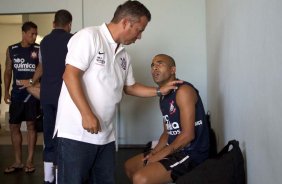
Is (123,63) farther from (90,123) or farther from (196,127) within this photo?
(196,127)

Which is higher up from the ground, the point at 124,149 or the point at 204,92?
the point at 204,92

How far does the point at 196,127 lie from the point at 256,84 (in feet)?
1.95

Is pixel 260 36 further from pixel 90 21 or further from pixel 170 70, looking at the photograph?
pixel 90 21

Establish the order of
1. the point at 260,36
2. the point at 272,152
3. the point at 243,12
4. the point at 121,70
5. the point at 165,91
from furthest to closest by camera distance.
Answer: the point at 165,91 < the point at 243,12 < the point at 121,70 < the point at 260,36 < the point at 272,152

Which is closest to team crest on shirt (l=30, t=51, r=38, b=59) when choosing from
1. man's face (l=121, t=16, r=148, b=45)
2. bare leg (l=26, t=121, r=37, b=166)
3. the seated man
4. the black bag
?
bare leg (l=26, t=121, r=37, b=166)

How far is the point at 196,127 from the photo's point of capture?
6.48ft

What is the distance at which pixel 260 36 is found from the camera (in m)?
1.38

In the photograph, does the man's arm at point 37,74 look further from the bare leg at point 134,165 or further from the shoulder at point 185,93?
the shoulder at point 185,93

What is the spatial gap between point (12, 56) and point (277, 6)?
286 centimetres

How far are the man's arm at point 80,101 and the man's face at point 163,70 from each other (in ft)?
2.79

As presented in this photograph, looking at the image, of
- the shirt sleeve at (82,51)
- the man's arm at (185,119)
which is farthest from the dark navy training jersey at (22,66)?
the shirt sleeve at (82,51)

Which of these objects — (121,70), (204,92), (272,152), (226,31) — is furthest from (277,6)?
(204,92)

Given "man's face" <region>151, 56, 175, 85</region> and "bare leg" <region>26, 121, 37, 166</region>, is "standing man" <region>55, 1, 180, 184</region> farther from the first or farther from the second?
"bare leg" <region>26, 121, 37, 166</region>

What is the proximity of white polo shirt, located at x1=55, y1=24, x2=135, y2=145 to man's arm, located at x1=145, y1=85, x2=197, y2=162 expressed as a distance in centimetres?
48
